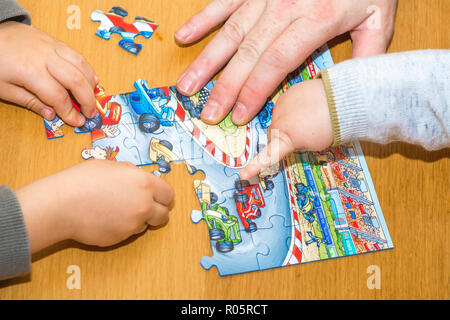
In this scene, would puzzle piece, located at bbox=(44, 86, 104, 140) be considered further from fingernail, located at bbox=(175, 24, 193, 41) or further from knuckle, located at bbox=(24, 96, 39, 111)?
fingernail, located at bbox=(175, 24, 193, 41)

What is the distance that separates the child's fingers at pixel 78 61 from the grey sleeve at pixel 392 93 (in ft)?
1.60

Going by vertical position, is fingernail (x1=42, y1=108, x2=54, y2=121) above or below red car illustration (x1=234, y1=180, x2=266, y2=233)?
above

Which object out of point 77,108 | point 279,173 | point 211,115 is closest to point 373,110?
point 279,173

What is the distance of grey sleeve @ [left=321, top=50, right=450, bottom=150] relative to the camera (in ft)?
2.52

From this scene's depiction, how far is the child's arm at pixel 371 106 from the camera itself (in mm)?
768

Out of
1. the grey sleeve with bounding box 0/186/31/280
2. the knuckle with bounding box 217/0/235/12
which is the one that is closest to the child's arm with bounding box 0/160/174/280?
the grey sleeve with bounding box 0/186/31/280

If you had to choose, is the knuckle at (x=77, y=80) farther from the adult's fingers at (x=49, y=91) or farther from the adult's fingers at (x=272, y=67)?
the adult's fingers at (x=272, y=67)

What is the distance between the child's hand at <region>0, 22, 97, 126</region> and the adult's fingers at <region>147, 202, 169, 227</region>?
9.8 inches

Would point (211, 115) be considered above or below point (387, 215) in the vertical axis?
above

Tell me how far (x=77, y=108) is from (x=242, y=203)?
402 millimetres

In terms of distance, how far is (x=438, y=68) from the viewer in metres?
0.77

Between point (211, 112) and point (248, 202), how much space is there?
0.69ft

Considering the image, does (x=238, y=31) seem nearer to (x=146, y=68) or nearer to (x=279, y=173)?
(x=146, y=68)
